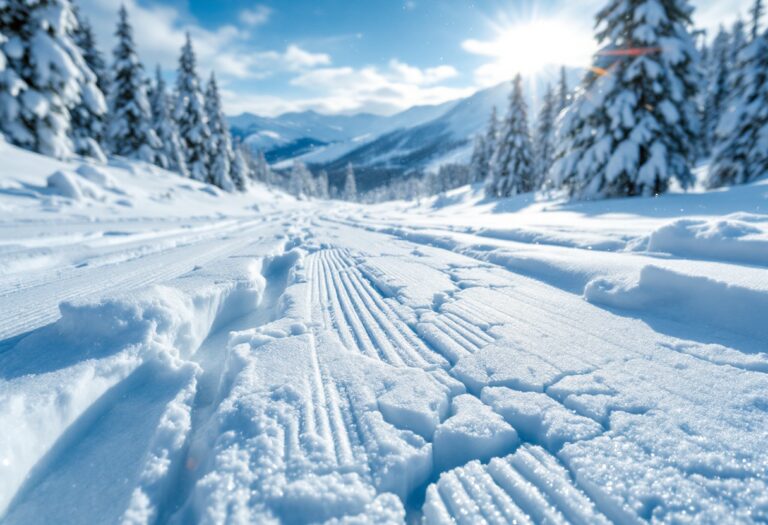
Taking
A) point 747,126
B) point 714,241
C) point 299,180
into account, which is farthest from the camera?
point 299,180

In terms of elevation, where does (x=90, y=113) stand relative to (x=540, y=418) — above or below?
above

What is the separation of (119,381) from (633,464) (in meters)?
1.94

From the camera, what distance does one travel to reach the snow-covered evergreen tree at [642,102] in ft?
30.0

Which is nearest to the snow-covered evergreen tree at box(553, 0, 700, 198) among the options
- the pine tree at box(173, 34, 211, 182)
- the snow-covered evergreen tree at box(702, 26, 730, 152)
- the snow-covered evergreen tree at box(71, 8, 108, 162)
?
the snow-covered evergreen tree at box(71, 8, 108, 162)

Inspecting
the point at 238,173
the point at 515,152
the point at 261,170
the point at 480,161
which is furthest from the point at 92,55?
the point at 261,170

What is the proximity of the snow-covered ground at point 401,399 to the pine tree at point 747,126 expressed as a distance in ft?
44.4

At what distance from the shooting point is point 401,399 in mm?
1328

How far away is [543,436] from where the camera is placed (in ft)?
3.82

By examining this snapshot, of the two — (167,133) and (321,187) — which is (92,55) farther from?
(321,187)

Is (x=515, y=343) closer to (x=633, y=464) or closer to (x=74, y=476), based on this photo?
(x=633, y=464)

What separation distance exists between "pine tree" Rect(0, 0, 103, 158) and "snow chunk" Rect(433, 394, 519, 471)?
16.5 metres

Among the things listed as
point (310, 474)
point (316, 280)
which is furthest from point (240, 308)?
point (310, 474)

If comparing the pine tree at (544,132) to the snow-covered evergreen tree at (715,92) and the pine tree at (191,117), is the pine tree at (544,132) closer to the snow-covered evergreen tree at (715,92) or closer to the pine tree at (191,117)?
the snow-covered evergreen tree at (715,92)

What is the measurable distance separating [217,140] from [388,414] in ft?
108
